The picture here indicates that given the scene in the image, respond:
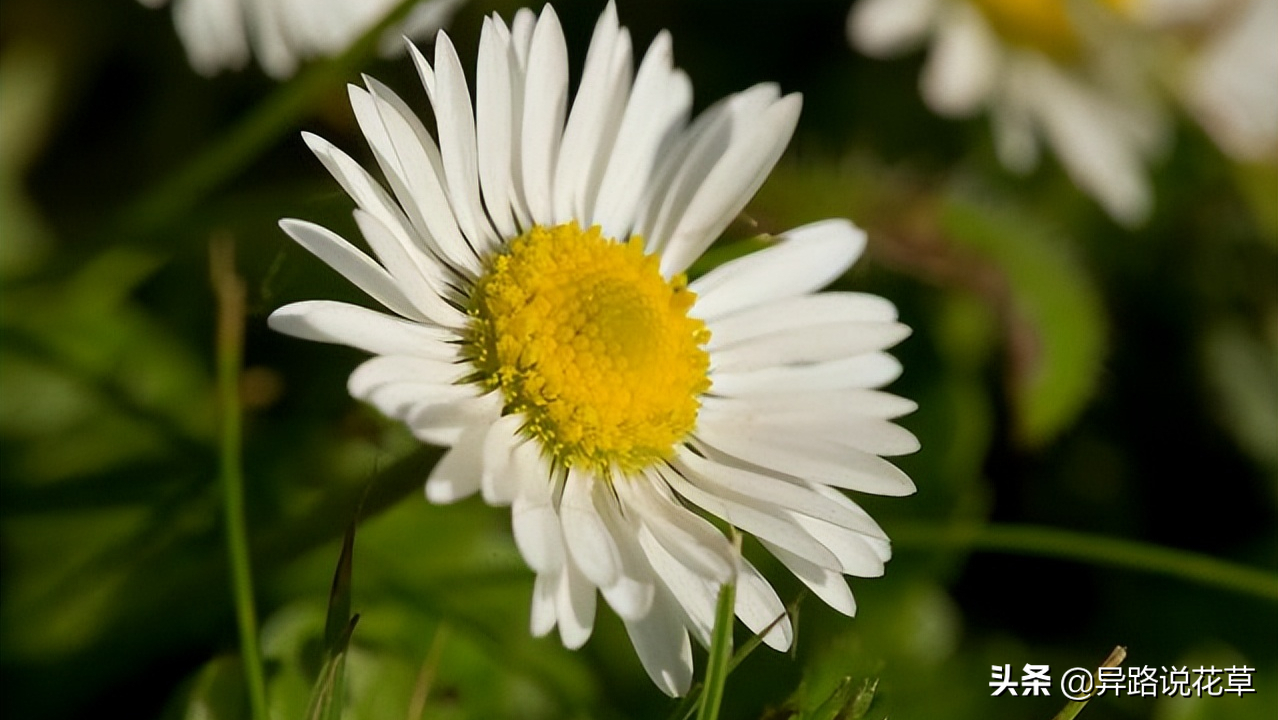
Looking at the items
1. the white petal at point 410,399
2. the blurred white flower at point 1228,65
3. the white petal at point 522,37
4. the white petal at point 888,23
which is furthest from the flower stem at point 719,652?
the blurred white flower at point 1228,65

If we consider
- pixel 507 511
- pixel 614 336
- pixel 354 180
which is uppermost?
pixel 354 180

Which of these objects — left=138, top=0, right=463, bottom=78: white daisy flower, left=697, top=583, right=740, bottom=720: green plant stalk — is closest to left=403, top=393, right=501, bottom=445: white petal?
left=697, top=583, right=740, bottom=720: green plant stalk

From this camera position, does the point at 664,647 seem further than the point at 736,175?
No

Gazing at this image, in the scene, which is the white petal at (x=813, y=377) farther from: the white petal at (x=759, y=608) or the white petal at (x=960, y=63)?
the white petal at (x=960, y=63)


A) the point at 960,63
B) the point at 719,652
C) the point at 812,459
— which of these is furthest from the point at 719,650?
the point at 960,63

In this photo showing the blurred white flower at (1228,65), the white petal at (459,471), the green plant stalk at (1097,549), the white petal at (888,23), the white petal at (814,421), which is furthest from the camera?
the blurred white flower at (1228,65)

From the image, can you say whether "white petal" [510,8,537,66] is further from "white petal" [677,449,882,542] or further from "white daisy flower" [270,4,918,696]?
"white petal" [677,449,882,542]

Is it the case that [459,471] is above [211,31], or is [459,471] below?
below

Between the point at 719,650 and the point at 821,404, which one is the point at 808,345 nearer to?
the point at 821,404

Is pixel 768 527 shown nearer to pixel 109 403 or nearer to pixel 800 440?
pixel 800 440
